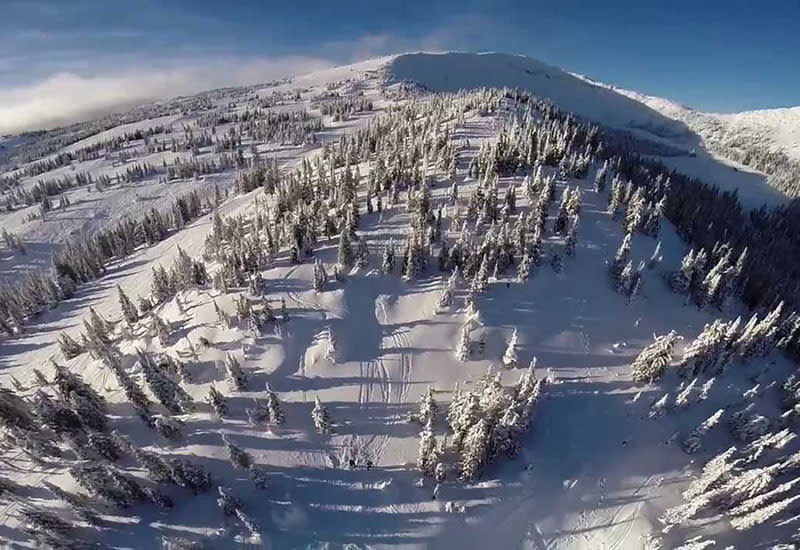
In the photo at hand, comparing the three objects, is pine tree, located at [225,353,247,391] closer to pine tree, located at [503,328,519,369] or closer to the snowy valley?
the snowy valley

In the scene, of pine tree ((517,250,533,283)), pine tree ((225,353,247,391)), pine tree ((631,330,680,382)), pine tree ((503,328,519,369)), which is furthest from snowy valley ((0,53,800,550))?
pine tree ((225,353,247,391))

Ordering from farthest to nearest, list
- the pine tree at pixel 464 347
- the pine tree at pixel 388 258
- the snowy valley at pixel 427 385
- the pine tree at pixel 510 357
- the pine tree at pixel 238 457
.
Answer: the pine tree at pixel 388 258 < the pine tree at pixel 464 347 < the pine tree at pixel 510 357 < the pine tree at pixel 238 457 < the snowy valley at pixel 427 385

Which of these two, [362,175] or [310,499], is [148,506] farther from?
[362,175]

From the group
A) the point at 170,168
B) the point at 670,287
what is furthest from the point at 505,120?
the point at 170,168

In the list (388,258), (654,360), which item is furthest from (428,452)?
(654,360)

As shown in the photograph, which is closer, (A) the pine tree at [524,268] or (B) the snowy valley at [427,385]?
(B) the snowy valley at [427,385]

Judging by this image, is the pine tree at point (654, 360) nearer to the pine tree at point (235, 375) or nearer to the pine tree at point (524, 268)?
the pine tree at point (524, 268)

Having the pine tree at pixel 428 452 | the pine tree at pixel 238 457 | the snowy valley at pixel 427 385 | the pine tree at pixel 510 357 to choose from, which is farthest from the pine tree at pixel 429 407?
the pine tree at pixel 238 457

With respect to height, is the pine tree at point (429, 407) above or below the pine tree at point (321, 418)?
above
